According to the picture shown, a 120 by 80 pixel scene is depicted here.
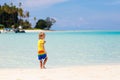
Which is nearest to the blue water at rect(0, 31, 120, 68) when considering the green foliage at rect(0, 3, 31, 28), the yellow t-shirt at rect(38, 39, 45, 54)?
the yellow t-shirt at rect(38, 39, 45, 54)

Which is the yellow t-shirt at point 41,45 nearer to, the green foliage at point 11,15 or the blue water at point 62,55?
the blue water at point 62,55

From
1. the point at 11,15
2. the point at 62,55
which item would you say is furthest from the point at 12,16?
the point at 62,55

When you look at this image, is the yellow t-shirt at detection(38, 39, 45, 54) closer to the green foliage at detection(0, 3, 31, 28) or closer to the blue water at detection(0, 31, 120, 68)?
the blue water at detection(0, 31, 120, 68)

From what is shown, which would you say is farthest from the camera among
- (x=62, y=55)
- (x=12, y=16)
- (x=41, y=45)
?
(x=12, y=16)

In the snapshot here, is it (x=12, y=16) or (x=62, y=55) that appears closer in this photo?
(x=62, y=55)

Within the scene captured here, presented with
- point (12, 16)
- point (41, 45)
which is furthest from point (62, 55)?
point (12, 16)

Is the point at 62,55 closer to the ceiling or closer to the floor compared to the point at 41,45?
closer to the floor

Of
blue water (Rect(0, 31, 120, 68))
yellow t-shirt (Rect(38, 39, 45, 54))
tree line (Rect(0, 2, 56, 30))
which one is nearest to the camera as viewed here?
yellow t-shirt (Rect(38, 39, 45, 54))

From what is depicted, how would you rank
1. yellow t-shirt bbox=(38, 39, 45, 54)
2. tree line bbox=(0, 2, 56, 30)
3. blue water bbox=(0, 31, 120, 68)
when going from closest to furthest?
yellow t-shirt bbox=(38, 39, 45, 54), blue water bbox=(0, 31, 120, 68), tree line bbox=(0, 2, 56, 30)

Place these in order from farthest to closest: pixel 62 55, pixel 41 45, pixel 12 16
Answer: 1. pixel 12 16
2. pixel 62 55
3. pixel 41 45

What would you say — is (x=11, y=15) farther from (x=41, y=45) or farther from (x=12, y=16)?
(x=41, y=45)

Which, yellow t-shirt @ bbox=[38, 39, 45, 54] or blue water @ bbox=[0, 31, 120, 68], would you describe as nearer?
yellow t-shirt @ bbox=[38, 39, 45, 54]

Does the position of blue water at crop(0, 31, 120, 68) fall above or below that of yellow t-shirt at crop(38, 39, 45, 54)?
below

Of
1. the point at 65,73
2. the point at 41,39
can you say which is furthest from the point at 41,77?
the point at 41,39
